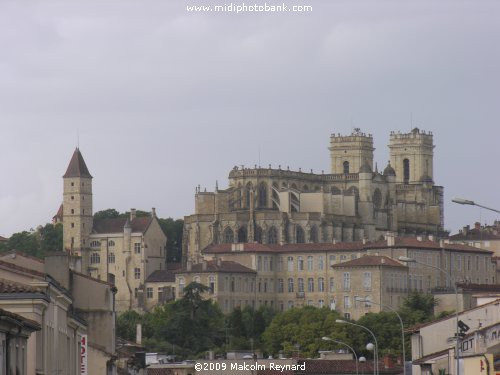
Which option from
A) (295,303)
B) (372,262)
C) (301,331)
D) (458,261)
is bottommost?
(301,331)

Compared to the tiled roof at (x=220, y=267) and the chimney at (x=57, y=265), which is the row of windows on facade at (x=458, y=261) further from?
the chimney at (x=57, y=265)

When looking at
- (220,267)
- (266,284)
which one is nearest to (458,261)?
(266,284)

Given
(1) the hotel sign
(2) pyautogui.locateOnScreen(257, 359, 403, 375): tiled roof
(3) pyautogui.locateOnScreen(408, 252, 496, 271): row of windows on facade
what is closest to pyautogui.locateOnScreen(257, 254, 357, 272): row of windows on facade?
(3) pyautogui.locateOnScreen(408, 252, 496, 271): row of windows on facade

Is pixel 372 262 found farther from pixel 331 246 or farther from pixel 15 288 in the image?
pixel 15 288

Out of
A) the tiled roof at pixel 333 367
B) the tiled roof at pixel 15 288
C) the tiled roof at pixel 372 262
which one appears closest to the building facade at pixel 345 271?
the tiled roof at pixel 372 262

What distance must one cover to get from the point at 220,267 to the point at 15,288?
150962 mm

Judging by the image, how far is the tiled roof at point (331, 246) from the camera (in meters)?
182

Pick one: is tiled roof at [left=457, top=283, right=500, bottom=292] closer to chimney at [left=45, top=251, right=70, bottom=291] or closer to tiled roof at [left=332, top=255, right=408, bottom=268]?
tiled roof at [left=332, top=255, right=408, bottom=268]

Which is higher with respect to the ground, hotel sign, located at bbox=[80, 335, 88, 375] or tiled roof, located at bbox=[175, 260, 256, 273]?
tiled roof, located at bbox=[175, 260, 256, 273]

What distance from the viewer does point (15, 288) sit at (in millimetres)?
36125

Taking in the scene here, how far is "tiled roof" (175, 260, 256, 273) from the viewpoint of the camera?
187 meters

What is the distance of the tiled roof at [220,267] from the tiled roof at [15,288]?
149 metres

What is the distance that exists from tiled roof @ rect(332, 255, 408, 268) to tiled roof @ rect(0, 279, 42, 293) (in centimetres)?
13929

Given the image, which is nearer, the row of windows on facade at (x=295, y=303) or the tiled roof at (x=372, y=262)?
the tiled roof at (x=372, y=262)
